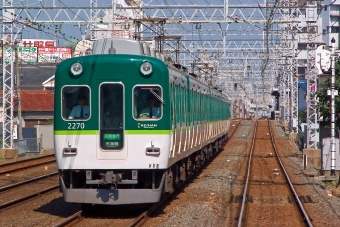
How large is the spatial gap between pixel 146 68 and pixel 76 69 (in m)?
1.14

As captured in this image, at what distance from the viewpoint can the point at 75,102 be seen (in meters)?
11.0

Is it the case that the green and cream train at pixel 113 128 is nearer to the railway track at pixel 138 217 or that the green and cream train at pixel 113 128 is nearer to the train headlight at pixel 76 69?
the train headlight at pixel 76 69

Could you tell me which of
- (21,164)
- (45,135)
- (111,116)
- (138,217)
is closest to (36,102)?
(45,135)

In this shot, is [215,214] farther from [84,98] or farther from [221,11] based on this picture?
[221,11]

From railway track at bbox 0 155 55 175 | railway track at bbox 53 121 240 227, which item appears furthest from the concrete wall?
railway track at bbox 53 121 240 227

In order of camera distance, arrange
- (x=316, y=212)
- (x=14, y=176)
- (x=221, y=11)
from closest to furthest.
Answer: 1. (x=316, y=212)
2. (x=14, y=176)
3. (x=221, y=11)

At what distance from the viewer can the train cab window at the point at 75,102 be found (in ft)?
35.7

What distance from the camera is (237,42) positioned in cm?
4272

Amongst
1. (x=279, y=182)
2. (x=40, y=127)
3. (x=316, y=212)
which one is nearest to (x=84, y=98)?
(x=316, y=212)

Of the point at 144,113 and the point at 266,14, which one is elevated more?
the point at 266,14

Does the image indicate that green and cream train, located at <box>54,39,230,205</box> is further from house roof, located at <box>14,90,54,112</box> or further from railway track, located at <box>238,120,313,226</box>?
house roof, located at <box>14,90,54,112</box>

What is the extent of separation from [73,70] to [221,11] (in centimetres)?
1596

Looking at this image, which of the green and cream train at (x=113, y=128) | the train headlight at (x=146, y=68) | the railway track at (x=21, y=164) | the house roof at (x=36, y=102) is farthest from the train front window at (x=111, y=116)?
the house roof at (x=36, y=102)

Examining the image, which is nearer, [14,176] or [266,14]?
[14,176]
